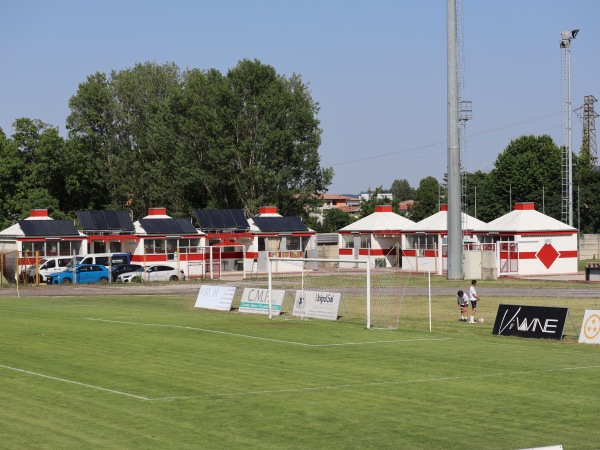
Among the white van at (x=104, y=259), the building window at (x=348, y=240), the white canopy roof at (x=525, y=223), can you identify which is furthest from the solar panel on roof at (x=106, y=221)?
the white canopy roof at (x=525, y=223)

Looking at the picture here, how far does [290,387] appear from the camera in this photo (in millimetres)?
24906

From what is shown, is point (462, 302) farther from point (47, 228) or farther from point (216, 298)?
point (47, 228)

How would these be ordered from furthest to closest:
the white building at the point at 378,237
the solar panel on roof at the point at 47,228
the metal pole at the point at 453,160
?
1. the white building at the point at 378,237
2. the solar panel on roof at the point at 47,228
3. the metal pole at the point at 453,160

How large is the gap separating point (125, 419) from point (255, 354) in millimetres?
11114

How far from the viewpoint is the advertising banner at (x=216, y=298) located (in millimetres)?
49938

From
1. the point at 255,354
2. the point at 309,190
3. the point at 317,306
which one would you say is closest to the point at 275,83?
the point at 309,190

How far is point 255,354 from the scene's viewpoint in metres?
31.5

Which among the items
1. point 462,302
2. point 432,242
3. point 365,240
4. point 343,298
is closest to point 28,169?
point 365,240

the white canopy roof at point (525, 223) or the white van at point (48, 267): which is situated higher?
the white canopy roof at point (525, 223)

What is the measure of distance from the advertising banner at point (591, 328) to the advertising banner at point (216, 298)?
66.1 feet

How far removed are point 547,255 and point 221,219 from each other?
98.6 ft

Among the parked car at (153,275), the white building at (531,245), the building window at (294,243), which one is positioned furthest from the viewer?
the building window at (294,243)

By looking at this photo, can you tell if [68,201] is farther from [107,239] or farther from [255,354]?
[255,354]

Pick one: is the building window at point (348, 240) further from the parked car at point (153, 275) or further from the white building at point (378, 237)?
the parked car at point (153, 275)
